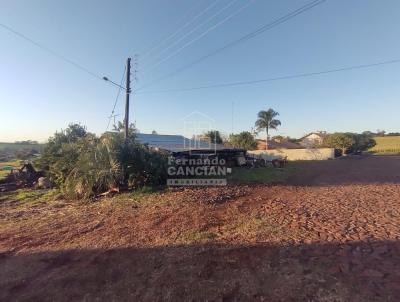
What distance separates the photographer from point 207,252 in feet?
15.5

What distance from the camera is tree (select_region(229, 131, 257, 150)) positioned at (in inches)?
1571

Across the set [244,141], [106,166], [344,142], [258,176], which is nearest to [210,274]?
[106,166]

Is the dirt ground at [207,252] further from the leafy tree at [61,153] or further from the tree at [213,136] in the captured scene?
the tree at [213,136]

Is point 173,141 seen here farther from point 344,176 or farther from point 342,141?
point 342,141

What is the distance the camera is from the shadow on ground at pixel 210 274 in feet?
11.2

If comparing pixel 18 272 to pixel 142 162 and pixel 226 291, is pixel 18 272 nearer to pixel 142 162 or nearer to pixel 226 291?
pixel 226 291

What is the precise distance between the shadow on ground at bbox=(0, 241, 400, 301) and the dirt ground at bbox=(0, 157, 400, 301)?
0.05 feet

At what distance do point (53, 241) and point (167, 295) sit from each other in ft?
12.2

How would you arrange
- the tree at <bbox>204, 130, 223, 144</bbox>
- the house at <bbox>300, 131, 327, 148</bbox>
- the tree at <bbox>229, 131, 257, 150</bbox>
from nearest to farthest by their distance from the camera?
1. the tree at <bbox>204, 130, 223, 144</bbox>
2. the tree at <bbox>229, 131, 257, 150</bbox>
3. the house at <bbox>300, 131, 327, 148</bbox>

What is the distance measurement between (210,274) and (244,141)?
37.0 metres

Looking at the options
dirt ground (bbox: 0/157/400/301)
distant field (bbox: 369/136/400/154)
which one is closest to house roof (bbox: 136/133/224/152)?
dirt ground (bbox: 0/157/400/301)

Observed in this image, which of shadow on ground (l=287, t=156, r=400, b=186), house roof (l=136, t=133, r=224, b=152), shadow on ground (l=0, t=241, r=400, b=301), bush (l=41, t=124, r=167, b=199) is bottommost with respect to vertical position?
shadow on ground (l=0, t=241, r=400, b=301)

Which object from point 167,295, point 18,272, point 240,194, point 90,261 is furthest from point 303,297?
point 240,194

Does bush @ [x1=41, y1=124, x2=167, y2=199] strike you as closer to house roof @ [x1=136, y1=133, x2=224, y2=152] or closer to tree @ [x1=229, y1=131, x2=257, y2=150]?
house roof @ [x1=136, y1=133, x2=224, y2=152]
